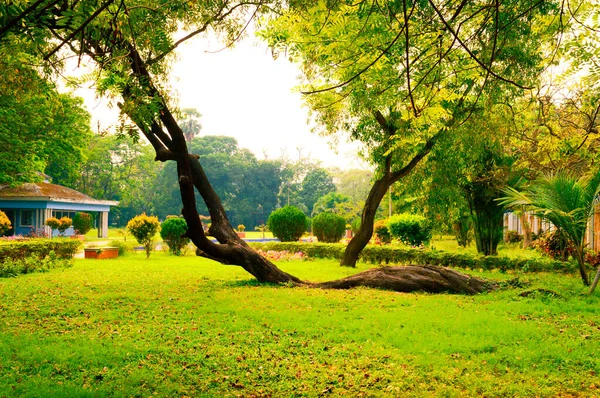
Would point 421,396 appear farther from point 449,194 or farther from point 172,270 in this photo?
point 449,194

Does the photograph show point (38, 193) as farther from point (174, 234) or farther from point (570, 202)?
point (570, 202)

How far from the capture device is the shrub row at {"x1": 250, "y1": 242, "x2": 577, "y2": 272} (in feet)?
39.4

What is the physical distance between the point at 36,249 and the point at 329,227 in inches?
453

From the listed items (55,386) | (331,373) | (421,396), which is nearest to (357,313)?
(331,373)

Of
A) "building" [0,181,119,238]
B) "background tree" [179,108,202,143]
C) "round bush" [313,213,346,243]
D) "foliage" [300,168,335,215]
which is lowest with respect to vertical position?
"round bush" [313,213,346,243]

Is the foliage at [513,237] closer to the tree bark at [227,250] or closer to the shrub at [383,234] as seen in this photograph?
the shrub at [383,234]

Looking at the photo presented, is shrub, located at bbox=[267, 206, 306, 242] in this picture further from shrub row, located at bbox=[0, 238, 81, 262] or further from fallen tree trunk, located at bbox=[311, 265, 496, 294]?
fallen tree trunk, located at bbox=[311, 265, 496, 294]

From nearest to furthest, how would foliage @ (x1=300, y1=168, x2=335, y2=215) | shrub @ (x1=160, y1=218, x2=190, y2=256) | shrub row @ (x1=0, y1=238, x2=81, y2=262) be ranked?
shrub row @ (x1=0, y1=238, x2=81, y2=262), shrub @ (x1=160, y1=218, x2=190, y2=256), foliage @ (x1=300, y1=168, x2=335, y2=215)

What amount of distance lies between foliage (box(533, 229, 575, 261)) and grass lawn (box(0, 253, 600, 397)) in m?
5.34

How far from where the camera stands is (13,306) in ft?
24.5

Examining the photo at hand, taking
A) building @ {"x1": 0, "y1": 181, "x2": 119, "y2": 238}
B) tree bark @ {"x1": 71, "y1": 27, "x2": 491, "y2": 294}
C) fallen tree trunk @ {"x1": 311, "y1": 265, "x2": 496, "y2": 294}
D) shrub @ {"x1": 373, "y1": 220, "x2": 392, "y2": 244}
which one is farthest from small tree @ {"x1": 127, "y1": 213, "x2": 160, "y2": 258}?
building @ {"x1": 0, "y1": 181, "x2": 119, "y2": 238}

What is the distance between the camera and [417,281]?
9461 millimetres

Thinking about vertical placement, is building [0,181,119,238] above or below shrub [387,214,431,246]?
above

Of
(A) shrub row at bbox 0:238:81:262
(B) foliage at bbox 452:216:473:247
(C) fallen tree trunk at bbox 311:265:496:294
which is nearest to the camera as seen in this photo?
(C) fallen tree trunk at bbox 311:265:496:294
